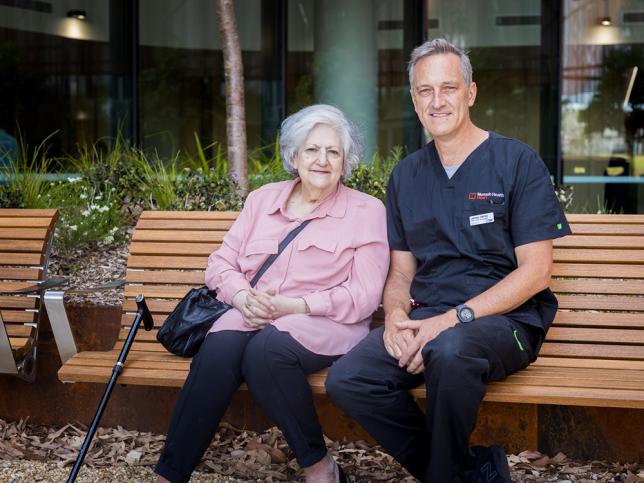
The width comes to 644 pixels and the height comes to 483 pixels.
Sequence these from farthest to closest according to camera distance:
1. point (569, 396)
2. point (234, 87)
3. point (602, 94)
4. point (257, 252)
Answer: point (602, 94), point (234, 87), point (257, 252), point (569, 396)

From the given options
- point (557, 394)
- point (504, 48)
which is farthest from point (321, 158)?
point (504, 48)

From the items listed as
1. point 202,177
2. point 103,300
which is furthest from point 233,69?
point 103,300

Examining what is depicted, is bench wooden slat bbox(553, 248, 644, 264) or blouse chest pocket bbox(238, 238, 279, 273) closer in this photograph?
blouse chest pocket bbox(238, 238, 279, 273)

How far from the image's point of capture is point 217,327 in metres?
3.56

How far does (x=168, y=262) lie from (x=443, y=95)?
1.54 metres

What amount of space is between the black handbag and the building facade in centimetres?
695

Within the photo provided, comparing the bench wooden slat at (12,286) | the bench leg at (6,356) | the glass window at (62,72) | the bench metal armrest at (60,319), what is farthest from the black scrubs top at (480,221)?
the glass window at (62,72)

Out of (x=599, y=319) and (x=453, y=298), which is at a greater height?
(x=453, y=298)

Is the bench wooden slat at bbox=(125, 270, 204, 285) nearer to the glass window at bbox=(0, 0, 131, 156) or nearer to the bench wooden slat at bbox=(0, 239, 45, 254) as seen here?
the bench wooden slat at bbox=(0, 239, 45, 254)

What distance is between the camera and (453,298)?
342cm

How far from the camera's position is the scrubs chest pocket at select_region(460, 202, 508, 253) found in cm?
336

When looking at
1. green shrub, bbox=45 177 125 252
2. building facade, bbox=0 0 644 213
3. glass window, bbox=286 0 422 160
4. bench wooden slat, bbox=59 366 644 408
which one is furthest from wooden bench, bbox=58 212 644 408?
building facade, bbox=0 0 644 213

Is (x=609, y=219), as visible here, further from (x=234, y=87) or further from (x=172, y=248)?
(x=234, y=87)

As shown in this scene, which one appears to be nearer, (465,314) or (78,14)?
(465,314)
